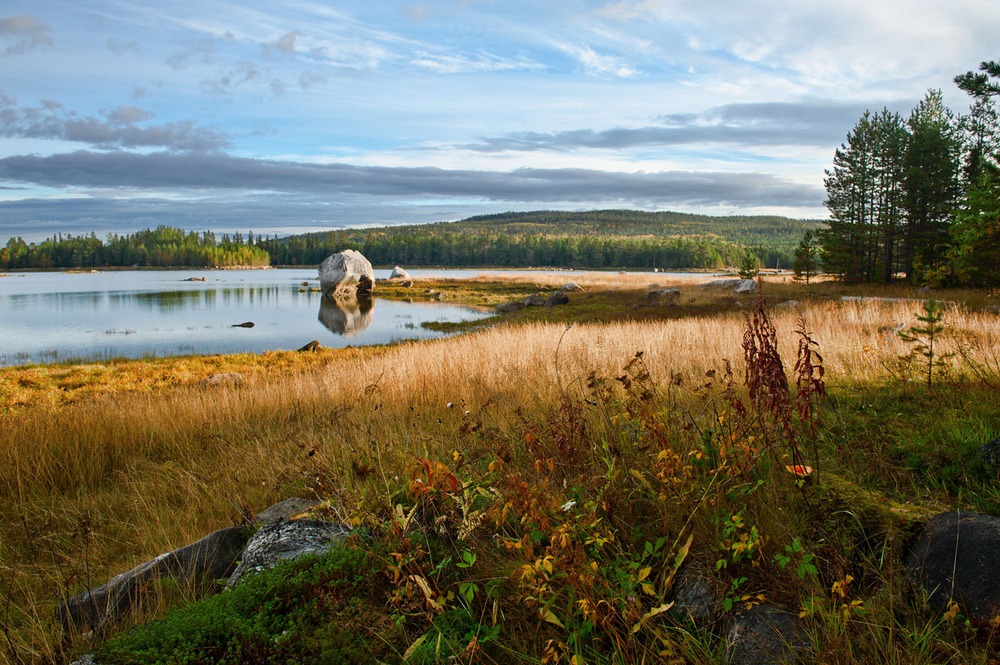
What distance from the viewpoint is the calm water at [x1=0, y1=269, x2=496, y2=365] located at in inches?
960

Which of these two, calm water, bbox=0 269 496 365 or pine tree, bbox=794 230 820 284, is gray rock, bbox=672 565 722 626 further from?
pine tree, bbox=794 230 820 284

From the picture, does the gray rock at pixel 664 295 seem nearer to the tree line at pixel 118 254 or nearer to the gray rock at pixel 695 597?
the gray rock at pixel 695 597

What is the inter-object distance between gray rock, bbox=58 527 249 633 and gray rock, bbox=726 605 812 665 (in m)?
3.05

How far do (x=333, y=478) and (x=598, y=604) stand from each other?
2.84 metres

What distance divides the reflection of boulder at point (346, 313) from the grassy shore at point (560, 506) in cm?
2260

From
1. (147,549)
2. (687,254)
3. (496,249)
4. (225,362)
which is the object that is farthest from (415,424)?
(496,249)

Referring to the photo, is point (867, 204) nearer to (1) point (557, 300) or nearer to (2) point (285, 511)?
(1) point (557, 300)

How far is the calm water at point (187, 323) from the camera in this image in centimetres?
2439

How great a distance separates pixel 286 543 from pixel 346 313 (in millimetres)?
37138

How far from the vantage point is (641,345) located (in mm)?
11203

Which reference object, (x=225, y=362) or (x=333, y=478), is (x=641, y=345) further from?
(x=225, y=362)

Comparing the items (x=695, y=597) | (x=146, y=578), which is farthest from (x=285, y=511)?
(x=695, y=597)

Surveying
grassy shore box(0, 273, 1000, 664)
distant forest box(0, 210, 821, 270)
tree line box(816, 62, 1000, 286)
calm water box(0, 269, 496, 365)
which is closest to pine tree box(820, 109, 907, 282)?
tree line box(816, 62, 1000, 286)

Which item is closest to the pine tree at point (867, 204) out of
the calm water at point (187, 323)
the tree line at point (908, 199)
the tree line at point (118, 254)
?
the tree line at point (908, 199)
